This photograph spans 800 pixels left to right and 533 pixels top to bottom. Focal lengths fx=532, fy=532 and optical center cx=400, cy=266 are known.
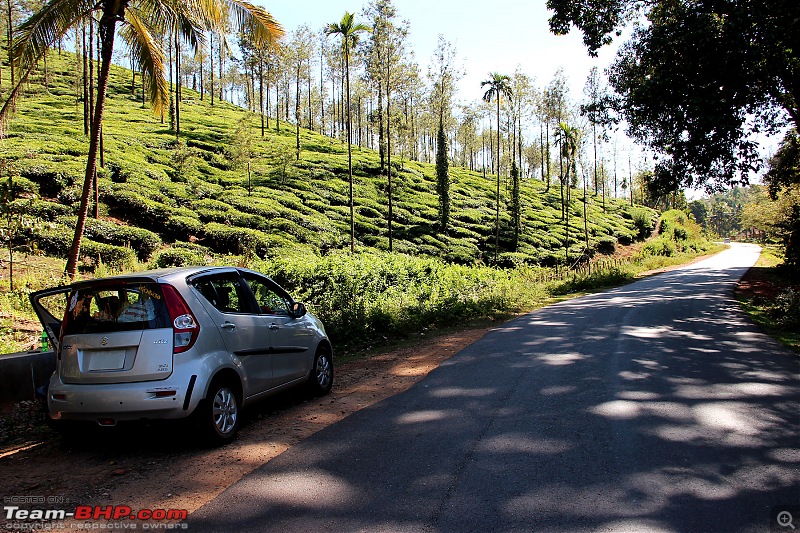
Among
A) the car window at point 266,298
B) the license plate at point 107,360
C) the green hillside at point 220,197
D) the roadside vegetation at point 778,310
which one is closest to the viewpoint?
the license plate at point 107,360

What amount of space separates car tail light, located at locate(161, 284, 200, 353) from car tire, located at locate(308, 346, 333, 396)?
225 cm

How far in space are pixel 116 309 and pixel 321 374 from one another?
2.94 m

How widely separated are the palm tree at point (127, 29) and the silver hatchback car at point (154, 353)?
6.46 m

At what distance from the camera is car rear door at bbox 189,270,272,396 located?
542 cm

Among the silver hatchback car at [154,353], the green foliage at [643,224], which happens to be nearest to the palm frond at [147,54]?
the silver hatchback car at [154,353]

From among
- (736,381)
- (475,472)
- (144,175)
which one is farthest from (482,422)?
(144,175)

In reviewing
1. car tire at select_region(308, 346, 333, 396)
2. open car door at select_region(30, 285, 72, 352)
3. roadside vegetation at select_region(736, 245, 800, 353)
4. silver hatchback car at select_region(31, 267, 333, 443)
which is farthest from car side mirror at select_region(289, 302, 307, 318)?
roadside vegetation at select_region(736, 245, 800, 353)

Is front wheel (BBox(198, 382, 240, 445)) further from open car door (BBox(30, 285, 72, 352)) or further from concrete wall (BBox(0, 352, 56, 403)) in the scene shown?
concrete wall (BBox(0, 352, 56, 403))

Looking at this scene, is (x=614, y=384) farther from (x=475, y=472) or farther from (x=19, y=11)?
(x=19, y=11)

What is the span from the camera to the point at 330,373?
7496mm

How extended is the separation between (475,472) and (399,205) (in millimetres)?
41185

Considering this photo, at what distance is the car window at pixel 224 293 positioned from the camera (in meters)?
5.53

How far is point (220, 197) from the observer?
31453 mm

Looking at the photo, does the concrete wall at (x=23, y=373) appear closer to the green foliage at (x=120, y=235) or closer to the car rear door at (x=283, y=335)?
the car rear door at (x=283, y=335)
